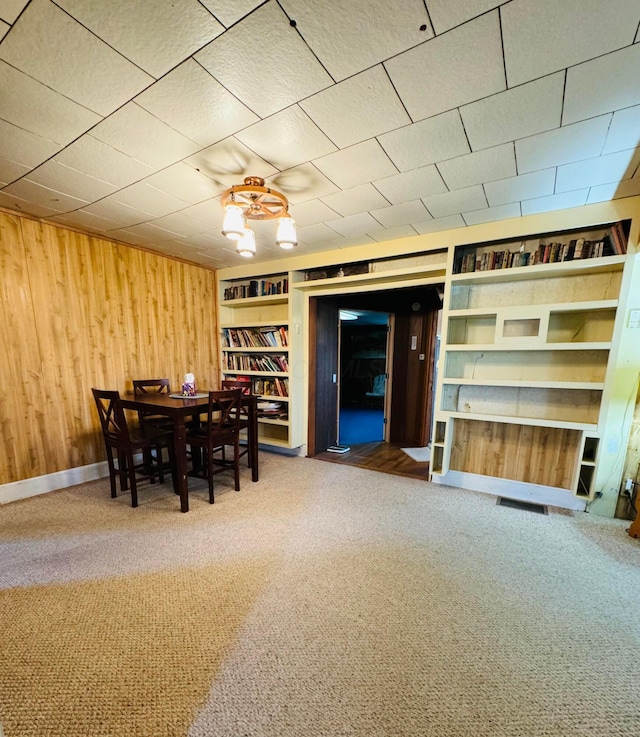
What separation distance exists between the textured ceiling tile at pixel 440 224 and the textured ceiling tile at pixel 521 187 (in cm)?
31

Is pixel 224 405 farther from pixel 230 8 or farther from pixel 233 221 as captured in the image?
pixel 230 8

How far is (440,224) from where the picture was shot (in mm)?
2584

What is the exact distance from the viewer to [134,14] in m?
1.00

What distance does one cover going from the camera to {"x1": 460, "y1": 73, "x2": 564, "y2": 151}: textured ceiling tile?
1.25m

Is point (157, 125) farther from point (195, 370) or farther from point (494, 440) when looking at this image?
point (494, 440)

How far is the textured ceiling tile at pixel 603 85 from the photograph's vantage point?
44.0 inches

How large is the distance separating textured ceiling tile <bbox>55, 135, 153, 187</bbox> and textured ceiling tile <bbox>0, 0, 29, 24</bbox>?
0.59 metres

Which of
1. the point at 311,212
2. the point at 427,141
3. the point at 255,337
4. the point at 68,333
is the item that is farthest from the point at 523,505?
the point at 68,333

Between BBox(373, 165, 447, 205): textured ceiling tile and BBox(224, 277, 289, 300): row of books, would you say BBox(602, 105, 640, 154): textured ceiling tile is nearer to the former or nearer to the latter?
BBox(373, 165, 447, 205): textured ceiling tile

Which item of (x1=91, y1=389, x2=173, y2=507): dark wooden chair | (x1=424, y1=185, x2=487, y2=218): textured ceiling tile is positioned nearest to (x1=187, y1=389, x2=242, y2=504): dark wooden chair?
(x1=91, y1=389, x2=173, y2=507): dark wooden chair

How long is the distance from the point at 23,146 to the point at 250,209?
1.27 metres

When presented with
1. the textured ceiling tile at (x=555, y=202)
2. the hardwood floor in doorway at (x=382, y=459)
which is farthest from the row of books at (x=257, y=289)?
the textured ceiling tile at (x=555, y=202)

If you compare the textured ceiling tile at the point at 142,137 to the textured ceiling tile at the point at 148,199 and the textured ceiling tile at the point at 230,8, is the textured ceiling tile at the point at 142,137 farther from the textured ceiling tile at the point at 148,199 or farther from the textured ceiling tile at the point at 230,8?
the textured ceiling tile at the point at 230,8

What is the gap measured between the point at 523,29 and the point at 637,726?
2.51m
